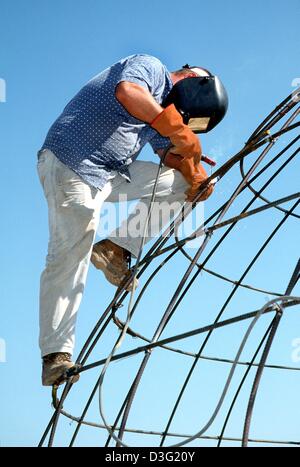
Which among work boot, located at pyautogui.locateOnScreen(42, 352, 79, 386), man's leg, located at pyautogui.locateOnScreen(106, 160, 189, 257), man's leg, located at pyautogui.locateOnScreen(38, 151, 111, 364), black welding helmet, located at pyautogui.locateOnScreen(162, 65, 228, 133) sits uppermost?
black welding helmet, located at pyautogui.locateOnScreen(162, 65, 228, 133)

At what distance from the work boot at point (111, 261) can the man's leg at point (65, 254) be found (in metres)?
0.47

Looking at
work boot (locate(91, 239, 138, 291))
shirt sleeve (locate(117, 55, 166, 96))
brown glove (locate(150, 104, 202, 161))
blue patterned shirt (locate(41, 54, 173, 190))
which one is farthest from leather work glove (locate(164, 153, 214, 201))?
work boot (locate(91, 239, 138, 291))

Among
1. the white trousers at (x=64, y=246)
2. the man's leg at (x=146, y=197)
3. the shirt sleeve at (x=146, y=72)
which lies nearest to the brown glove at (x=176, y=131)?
the shirt sleeve at (x=146, y=72)

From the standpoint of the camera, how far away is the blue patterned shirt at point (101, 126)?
5055 mm

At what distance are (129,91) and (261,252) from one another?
97.8 inches

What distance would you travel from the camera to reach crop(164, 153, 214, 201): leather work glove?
209 inches

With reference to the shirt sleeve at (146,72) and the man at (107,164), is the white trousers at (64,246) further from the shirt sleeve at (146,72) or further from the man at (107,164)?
the shirt sleeve at (146,72)

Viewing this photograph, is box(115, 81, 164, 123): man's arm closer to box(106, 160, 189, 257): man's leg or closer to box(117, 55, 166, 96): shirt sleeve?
box(117, 55, 166, 96): shirt sleeve

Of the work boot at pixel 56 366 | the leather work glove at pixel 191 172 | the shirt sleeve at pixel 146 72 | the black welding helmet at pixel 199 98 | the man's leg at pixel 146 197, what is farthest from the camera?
the man's leg at pixel 146 197

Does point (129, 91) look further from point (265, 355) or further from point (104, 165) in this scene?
point (265, 355)

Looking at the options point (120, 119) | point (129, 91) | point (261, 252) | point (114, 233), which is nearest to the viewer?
point (129, 91)

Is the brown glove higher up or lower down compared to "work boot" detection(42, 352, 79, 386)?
higher up

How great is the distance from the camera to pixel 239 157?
5027mm
